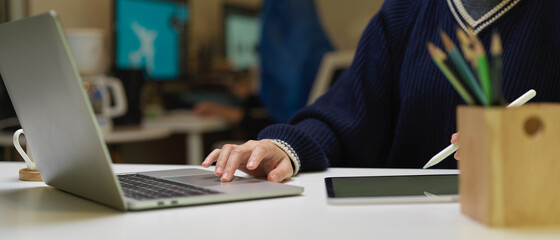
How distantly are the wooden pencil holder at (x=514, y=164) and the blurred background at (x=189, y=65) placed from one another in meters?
1.87

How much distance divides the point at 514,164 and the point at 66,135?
410 mm

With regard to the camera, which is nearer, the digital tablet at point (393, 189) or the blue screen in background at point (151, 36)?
the digital tablet at point (393, 189)

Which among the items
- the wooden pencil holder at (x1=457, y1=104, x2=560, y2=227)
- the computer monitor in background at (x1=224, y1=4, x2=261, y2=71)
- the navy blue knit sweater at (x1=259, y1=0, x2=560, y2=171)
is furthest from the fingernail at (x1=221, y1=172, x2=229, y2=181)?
the computer monitor in background at (x1=224, y1=4, x2=261, y2=71)

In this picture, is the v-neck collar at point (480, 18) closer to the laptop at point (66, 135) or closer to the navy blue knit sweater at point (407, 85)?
the navy blue knit sweater at point (407, 85)

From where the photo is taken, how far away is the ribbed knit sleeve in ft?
3.73

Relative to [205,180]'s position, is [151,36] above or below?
below

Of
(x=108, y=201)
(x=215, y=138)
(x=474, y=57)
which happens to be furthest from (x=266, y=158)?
(x=215, y=138)

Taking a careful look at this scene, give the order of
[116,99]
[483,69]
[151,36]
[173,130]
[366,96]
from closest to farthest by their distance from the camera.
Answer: [483,69] → [366,96] → [116,99] → [173,130] → [151,36]

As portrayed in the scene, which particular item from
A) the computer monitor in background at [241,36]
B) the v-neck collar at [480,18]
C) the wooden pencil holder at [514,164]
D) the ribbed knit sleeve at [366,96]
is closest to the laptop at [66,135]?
the wooden pencil holder at [514,164]

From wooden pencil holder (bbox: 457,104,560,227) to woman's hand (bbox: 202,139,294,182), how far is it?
339 mm

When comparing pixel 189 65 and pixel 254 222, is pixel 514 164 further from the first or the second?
pixel 189 65

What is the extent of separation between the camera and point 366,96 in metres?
1.20

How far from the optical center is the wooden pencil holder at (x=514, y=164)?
495mm

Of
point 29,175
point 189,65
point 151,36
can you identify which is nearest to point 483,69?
point 29,175
